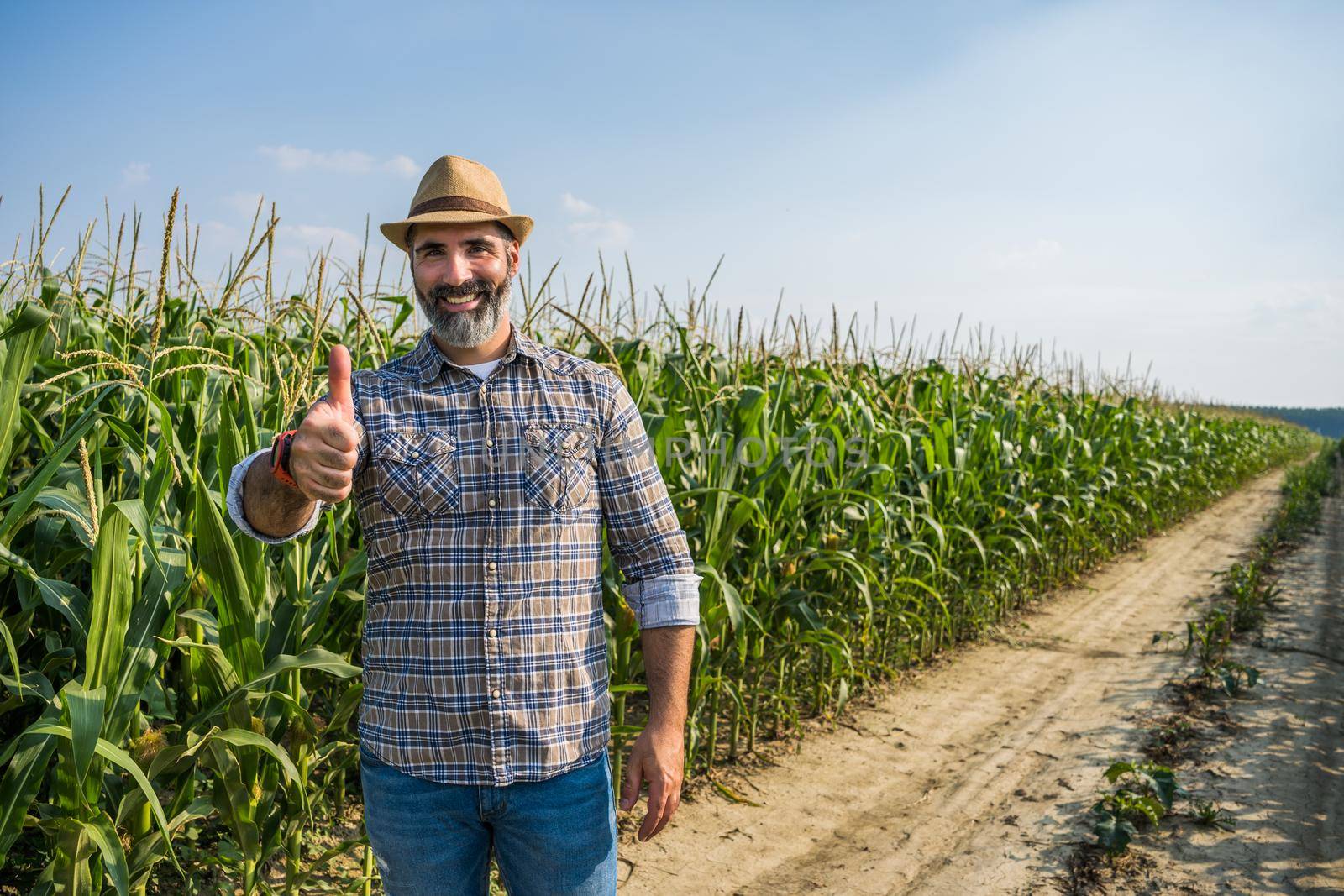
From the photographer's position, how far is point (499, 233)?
65.1 inches

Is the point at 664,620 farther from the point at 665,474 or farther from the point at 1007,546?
the point at 1007,546

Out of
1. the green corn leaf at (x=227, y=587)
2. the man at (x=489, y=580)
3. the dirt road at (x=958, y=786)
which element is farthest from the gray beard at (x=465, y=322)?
the dirt road at (x=958, y=786)

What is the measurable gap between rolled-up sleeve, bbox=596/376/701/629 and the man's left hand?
197 mm

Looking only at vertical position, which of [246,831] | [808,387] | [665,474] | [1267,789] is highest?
[808,387]

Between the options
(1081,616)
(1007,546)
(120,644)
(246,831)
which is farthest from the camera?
(1081,616)

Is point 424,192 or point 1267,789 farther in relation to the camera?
point 1267,789

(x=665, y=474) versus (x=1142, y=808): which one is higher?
(x=665, y=474)

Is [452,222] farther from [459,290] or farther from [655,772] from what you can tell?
[655,772]

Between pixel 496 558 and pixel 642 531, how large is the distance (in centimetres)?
28

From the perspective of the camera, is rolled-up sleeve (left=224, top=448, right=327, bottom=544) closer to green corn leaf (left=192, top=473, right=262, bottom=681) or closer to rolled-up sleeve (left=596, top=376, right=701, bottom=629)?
green corn leaf (left=192, top=473, right=262, bottom=681)

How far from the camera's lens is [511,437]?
1.55 m

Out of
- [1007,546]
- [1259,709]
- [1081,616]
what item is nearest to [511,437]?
[1259,709]

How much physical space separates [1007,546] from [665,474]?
3681 mm

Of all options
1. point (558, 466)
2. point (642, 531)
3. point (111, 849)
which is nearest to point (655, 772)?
point (642, 531)
